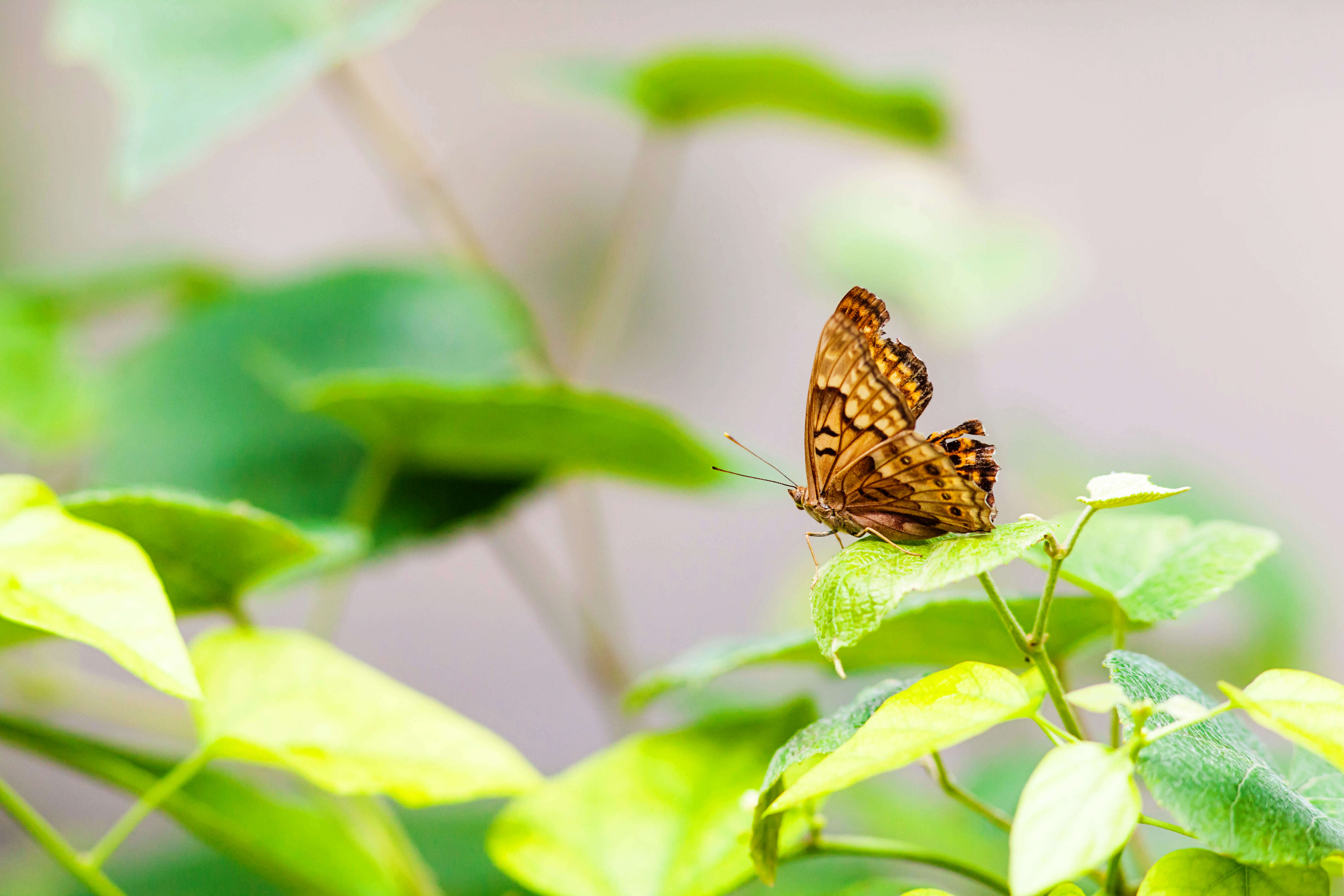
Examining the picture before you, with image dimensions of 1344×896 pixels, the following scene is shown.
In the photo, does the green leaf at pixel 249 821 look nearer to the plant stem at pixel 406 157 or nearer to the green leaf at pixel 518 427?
the green leaf at pixel 518 427

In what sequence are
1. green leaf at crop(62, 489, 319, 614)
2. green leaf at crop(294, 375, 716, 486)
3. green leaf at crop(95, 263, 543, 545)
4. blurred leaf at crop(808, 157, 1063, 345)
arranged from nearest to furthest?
green leaf at crop(62, 489, 319, 614), green leaf at crop(294, 375, 716, 486), green leaf at crop(95, 263, 543, 545), blurred leaf at crop(808, 157, 1063, 345)

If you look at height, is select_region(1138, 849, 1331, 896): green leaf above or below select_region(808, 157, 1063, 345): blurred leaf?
below

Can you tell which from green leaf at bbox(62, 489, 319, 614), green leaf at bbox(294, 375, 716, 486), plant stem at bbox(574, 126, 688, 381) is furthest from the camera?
plant stem at bbox(574, 126, 688, 381)

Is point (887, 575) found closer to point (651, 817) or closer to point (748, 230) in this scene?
point (651, 817)

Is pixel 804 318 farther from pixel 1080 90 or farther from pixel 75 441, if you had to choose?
pixel 75 441

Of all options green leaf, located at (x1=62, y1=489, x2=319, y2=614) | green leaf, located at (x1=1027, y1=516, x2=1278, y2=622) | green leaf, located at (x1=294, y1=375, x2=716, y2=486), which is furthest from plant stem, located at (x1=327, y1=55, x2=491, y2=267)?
green leaf, located at (x1=1027, y1=516, x2=1278, y2=622)

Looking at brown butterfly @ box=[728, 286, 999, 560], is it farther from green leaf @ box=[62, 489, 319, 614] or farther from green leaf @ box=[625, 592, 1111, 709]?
green leaf @ box=[62, 489, 319, 614]

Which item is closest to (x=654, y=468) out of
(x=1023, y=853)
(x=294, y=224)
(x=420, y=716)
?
(x=420, y=716)
